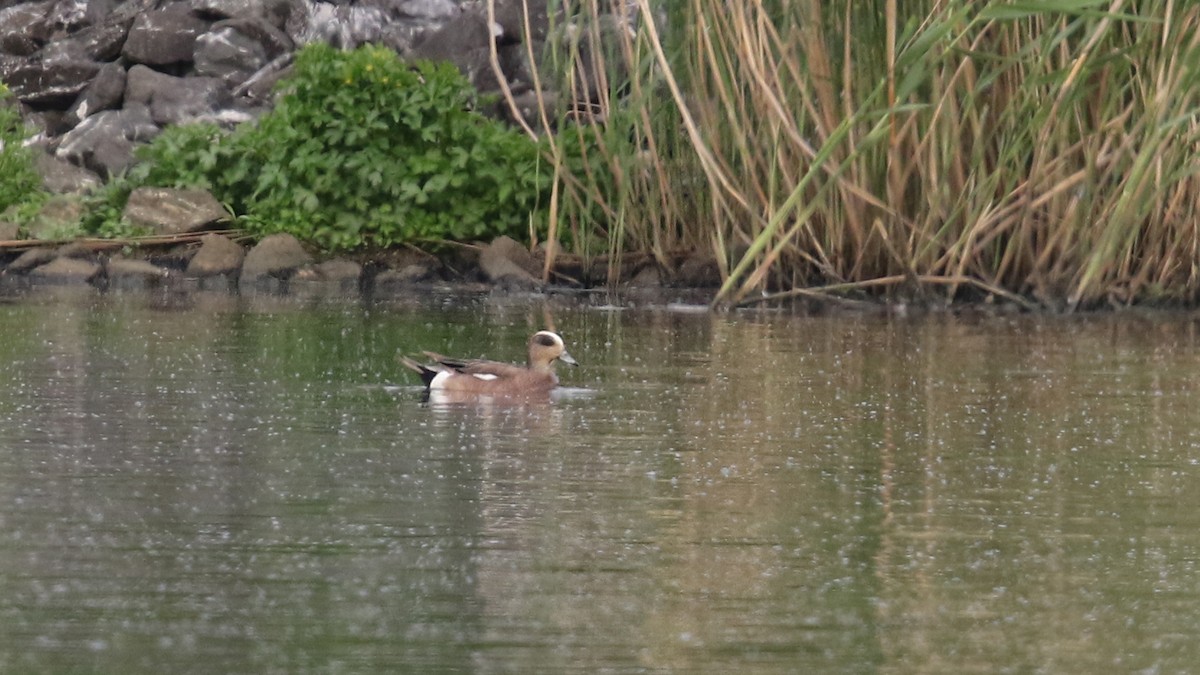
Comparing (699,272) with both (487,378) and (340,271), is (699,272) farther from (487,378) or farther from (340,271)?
(487,378)

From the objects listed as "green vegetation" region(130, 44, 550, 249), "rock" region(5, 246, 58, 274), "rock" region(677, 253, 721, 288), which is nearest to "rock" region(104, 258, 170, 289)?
"rock" region(5, 246, 58, 274)

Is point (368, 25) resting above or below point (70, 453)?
above

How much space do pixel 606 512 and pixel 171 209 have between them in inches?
428

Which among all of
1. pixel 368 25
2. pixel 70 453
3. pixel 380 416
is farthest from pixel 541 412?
pixel 368 25

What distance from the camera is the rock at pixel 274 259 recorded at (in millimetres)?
16219

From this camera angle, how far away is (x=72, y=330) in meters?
12.0

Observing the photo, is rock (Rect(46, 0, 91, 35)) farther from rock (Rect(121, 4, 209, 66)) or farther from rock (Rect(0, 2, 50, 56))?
rock (Rect(121, 4, 209, 66))

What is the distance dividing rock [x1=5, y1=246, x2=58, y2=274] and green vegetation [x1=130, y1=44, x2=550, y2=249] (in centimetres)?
135

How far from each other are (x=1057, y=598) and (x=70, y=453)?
3.33 meters

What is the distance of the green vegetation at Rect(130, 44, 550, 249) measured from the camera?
1631 cm

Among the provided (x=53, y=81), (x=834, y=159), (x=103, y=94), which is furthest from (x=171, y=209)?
(x=834, y=159)

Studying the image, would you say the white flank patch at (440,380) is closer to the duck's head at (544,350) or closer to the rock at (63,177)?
the duck's head at (544,350)

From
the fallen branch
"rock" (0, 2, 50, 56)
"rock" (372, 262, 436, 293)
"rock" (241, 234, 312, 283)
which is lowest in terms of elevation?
"rock" (372, 262, 436, 293)

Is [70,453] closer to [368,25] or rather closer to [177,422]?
[177,422]
